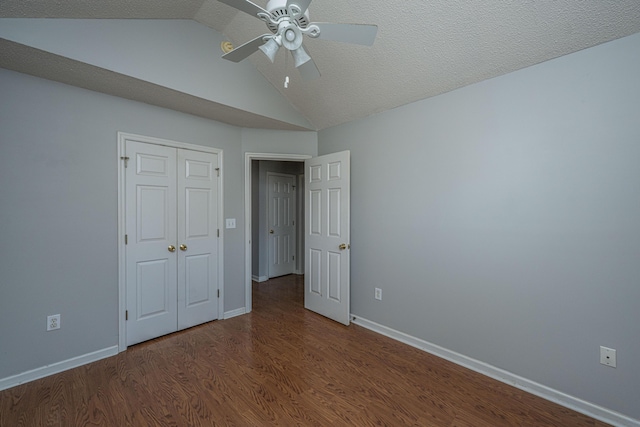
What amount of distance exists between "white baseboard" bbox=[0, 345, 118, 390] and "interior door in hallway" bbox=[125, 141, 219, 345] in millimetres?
203

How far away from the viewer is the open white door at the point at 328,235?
3189 millimetres

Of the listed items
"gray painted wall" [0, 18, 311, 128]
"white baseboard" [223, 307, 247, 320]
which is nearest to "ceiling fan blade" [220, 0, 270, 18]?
"gray painted wall" [0, 18, 311, 128]

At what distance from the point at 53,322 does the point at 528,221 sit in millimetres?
3765

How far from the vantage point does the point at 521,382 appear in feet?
6.83

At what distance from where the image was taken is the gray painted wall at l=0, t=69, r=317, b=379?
2078 millimetres

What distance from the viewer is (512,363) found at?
7.01ft

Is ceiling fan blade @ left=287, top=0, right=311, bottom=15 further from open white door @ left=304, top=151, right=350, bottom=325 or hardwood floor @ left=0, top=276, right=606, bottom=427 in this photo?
hardwood floor @ left=0, top=276, right=606, bottom=427

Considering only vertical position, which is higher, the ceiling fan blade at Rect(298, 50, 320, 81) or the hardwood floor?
the ceiling fan blade at Rect(298, 50, 320, 81)

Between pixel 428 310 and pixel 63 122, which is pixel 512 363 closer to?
pixel 428 310

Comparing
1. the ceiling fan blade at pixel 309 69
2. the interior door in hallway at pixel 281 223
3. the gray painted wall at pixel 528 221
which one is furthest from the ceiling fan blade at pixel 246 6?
the interior door in hallway at pixel 281 223

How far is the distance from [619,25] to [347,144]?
2256 millimetres

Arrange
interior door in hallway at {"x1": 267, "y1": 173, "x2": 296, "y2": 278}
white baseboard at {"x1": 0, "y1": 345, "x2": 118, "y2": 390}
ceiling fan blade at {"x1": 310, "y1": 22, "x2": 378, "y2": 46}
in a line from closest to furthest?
ceiling fan blade at {"x1": 310, "y1": 22, "x2": 378, "y2": 46}, white baseboard at {"x1": 0, "y1": 345, "x2": 118, "y2": 390}, interior door in hallway at {"x1": 267, "y1": 173, "x2": 296, "y2": 278}

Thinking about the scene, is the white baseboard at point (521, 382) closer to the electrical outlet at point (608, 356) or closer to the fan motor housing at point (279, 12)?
the electrical outlet at point (608, 356)

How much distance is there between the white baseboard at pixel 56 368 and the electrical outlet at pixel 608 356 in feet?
12.3
